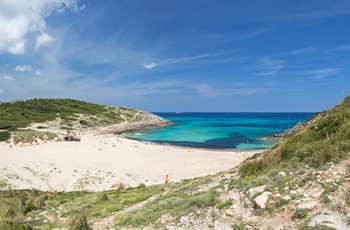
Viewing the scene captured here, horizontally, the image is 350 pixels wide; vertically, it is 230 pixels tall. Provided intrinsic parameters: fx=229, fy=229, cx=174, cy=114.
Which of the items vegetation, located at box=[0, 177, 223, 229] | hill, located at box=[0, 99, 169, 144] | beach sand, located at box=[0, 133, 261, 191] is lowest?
beach sand, located at box=[0, 133, 261, 191]

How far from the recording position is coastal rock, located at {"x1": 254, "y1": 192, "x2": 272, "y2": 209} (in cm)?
643

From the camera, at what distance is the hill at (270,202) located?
18.5 feet

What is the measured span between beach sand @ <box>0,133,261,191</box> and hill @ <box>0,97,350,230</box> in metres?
7.74

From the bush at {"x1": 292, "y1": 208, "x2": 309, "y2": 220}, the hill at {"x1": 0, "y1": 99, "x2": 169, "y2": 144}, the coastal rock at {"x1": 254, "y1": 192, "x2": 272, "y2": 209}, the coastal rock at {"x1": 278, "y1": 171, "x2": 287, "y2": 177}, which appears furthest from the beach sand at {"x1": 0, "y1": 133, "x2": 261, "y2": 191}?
the hill at {"x1": 0, "y1": 99, "x2": 169, "y2": 144}

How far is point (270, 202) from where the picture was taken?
648cm

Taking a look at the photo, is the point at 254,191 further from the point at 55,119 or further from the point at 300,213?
A: the point at 55,119

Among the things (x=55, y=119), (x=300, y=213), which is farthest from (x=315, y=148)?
(x=55, y=119)

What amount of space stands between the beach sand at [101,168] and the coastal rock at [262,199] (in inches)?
412

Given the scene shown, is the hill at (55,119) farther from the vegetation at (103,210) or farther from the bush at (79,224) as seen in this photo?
the bush at (79,224)

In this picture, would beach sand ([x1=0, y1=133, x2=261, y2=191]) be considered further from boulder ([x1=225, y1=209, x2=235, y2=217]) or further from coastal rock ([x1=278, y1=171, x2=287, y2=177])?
boulder ([x1=225, y1=209, x2=235, y2=217])

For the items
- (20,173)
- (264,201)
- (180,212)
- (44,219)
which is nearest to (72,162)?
(20,173)

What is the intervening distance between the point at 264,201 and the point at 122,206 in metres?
6.66

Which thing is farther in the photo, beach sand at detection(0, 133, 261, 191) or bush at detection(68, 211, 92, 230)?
beach sand at detection(0, 133, 261, 191)

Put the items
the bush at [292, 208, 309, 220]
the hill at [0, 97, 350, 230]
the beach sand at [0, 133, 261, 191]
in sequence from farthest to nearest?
the beach sand at [0, 133, 261, 191]
the hill at [0, 97, 350, 230]
the bush at [292, 208, 309, 220]
